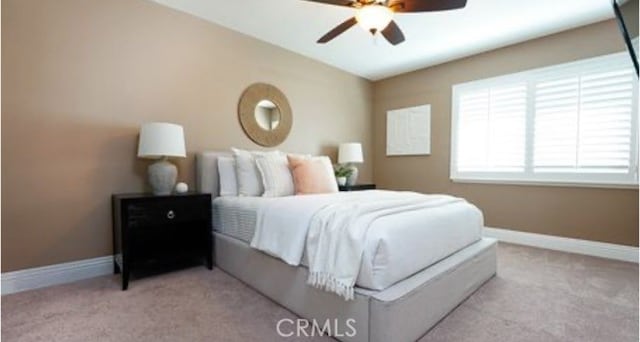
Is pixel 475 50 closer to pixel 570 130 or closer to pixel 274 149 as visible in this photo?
pixel 570 130

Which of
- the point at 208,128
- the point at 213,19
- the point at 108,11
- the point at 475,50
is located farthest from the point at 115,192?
the point at 475,50

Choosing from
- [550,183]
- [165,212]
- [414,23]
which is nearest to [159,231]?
[165,212]

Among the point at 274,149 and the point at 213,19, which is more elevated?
the point at 213,19

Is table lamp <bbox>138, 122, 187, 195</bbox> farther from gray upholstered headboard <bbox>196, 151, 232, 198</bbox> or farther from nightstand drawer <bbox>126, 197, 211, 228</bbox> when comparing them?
gray upholstered headboard <bbox>196, 151, 232, 198</bbox>

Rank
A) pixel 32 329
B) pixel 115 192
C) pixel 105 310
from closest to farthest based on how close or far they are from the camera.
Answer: pixel 32 329 → pixel 105 310 → pixel 115 192

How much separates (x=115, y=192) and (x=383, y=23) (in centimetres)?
265

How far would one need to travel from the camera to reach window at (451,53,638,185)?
309cm

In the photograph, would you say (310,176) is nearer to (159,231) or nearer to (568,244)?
(159,231)

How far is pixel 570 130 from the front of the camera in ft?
11.0

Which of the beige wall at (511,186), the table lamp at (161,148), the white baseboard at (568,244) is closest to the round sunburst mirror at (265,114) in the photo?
the table lamp at (161,148)

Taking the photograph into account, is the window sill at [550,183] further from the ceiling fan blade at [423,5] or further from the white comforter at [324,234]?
the ceiling fan blade at [423,5]

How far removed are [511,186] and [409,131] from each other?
1.62 meters

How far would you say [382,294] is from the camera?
1.50 metres

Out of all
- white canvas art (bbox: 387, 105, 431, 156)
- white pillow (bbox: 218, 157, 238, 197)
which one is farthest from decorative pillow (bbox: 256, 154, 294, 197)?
white canvas art (bbox: 387, 105, 431, 156)
